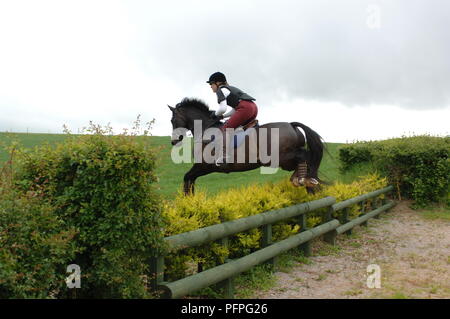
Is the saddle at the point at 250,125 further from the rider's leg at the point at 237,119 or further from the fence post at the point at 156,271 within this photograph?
the fence post at the point at 156,271

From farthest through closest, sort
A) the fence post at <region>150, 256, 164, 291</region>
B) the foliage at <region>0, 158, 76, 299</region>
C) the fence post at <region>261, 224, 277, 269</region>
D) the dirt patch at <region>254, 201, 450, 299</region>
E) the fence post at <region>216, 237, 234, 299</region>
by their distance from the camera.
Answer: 1. the fence post at <region>261, 224, 277, 269</region>
2. the dirt patch at <region>254, 201, 450, 299</region>
3. the fence post at <region>216, 237, 234, 299</region>
4. the fence post at <region>150, 256, 164, 291</region>
5. the foliage at <region>0, 158, 76, 299</region>

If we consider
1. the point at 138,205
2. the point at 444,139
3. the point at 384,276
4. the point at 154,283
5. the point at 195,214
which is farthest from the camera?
the point at 444,139

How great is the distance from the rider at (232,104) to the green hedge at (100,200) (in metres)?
3.64

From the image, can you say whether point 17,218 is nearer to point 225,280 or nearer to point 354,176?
point 225,280

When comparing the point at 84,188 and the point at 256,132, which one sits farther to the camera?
the point at 256,132

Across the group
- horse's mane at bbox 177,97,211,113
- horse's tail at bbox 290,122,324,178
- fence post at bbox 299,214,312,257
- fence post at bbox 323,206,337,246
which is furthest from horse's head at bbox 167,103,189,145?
fence post at bbox 323,206,337,246

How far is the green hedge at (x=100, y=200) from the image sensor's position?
10.5ft

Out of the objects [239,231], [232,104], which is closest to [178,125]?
[232,104]

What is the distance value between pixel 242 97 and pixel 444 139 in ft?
32.5

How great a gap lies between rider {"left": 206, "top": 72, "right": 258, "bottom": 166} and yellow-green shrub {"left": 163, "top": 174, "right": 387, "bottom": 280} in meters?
1.24

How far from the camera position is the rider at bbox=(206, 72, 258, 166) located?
691 cm

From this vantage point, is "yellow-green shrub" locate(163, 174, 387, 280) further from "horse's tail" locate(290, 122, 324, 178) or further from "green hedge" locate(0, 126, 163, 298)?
"green hedge" locate(0, 126, 163, 298)
